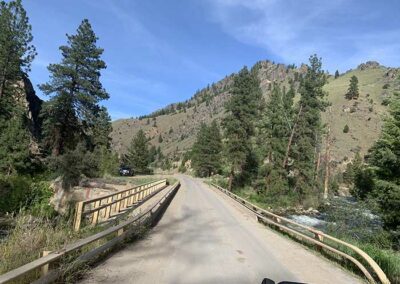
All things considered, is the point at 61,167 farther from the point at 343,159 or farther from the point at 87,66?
the point at 343,159

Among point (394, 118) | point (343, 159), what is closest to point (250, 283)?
point (394, 118)

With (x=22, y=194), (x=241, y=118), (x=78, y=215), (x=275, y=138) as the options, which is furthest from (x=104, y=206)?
(x=241, y=118)

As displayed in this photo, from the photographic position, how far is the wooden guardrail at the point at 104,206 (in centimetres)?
1059

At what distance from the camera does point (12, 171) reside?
40.4 metres

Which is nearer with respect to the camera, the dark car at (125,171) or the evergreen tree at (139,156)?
the dark car at (125,171)

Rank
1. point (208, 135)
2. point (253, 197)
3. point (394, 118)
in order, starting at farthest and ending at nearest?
point (208, 135) → point (253, 197) → point (394, 118)

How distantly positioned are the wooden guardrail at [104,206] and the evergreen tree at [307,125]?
2105cm

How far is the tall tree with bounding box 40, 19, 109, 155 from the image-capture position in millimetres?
41844

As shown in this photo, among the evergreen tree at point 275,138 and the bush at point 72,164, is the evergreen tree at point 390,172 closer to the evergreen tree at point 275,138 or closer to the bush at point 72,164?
the evergreen tree at point 275,138

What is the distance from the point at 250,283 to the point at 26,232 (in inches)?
180

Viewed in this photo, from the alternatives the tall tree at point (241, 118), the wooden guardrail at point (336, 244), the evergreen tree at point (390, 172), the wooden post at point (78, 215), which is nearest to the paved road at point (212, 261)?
the wooden guardrail at point (336, 244)

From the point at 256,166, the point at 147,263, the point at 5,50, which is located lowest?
the point at 147,263

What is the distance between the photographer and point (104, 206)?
1357cm

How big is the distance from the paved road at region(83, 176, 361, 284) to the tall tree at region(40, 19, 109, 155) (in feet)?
97.4
